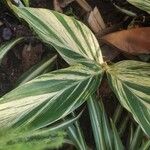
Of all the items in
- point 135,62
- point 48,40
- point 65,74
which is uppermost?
point 48,40

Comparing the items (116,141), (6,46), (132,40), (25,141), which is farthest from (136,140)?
(6,46)

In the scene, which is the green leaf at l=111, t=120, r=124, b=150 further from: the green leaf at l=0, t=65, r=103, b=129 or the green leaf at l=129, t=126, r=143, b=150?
the green leaf at l=0, t=65, r=103, b=129

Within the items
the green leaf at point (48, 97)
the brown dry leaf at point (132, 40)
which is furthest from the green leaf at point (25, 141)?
the brown dry leaf at point (132, 40)

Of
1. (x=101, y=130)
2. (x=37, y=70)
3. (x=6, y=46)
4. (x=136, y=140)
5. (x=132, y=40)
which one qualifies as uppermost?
(x=6, y=46)

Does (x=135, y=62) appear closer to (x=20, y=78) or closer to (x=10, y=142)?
(x=20, y=78)

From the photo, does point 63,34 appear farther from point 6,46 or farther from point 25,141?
point 25,141

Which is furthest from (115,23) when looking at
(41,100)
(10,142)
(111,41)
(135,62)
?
(10,142)

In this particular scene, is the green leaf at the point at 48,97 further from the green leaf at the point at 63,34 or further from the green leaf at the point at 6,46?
the green leaf at the point at 6,46
